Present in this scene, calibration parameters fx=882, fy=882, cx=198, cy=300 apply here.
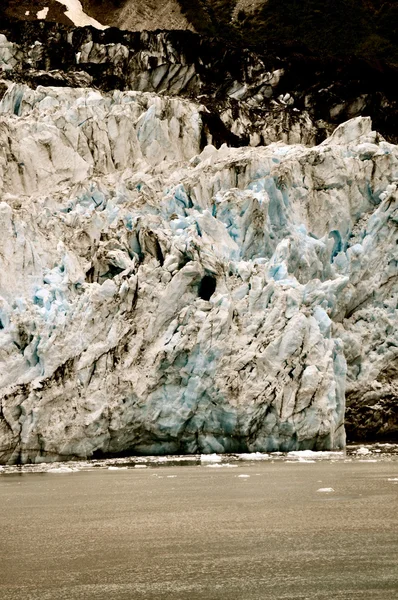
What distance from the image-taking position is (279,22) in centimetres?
6062

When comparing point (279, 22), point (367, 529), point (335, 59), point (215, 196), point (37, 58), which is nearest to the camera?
point (367, 529)

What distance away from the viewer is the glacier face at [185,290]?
19625 millimetres

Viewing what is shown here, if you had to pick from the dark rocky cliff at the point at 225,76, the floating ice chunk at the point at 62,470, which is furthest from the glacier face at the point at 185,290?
the dark rocky cliff at the point at 225,76

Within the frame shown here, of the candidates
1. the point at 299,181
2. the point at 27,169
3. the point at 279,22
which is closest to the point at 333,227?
the point at 299,181

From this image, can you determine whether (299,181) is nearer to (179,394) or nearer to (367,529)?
(179,394)

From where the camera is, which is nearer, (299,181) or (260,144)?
(299,181)

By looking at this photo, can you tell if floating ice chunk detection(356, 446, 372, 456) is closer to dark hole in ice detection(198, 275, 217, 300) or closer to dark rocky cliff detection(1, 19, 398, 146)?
dark hole in ice detection(198, 275, 217, 300)

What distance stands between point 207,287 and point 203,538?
44.9 ft

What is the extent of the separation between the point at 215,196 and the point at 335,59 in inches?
798

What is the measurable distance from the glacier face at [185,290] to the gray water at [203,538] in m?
5.41

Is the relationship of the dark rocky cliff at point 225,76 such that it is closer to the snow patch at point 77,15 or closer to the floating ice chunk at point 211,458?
the snow patch at point 77,15

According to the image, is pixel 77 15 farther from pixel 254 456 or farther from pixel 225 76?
pixel 254 456

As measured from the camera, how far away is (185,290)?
20.8 m

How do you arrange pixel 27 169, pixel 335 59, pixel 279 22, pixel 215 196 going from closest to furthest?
pixel 215 196, pixel 27 169, pixel 335 59, pixel 279 22
